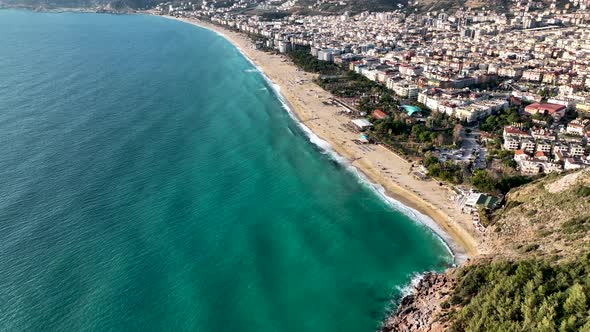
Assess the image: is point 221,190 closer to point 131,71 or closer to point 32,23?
point 131,71

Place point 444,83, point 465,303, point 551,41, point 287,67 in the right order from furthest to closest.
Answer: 1. point 551,41
2. point 287,67
3. point 444,83
4. point 465,303

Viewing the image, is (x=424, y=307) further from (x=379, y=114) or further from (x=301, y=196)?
(x=379, y=114)

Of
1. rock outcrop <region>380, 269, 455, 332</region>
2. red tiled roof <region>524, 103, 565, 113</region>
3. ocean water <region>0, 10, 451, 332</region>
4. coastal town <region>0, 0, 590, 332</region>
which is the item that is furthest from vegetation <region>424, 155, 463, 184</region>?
red tiled roof <region>524, 103, 565, 113</region>

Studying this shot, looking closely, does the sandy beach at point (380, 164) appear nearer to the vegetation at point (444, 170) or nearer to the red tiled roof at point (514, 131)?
the vegetation at point (444, 170)

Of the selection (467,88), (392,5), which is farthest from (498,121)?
(392,5)

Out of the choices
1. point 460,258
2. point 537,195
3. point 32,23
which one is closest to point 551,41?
point 537,195

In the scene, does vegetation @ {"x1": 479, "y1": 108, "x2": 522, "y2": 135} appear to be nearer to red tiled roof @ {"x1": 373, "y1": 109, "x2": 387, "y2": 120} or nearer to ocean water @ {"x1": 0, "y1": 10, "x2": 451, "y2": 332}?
red tiled roof @ {"x1": 373, "y1": 109, "x2": 387, "y2": 120}

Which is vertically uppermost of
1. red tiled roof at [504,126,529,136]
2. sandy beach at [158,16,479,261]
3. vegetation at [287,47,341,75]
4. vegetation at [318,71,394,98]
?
vegetation at [287,47,341,75]
